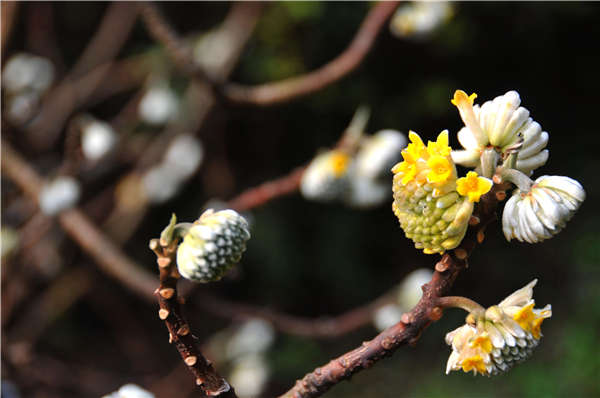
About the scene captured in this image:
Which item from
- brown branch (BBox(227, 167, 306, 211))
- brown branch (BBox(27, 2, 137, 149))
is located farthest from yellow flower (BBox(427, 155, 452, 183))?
brown branch (BBox(27, 2, 137, 149))

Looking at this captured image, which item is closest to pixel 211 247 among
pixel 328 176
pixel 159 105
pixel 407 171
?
pixel 407 171

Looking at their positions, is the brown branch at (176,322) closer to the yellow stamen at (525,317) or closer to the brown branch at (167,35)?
the yellow stamen at (525,317)

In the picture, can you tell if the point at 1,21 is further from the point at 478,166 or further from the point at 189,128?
the point at 478,166

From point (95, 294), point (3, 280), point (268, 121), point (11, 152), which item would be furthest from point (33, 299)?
point (268, 121)

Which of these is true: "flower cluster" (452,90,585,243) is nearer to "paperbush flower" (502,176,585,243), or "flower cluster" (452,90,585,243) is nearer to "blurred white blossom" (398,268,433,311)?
"paperbush flower" (502,176,585,243)

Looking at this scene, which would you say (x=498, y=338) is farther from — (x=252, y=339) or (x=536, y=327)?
(x=252, y=339)

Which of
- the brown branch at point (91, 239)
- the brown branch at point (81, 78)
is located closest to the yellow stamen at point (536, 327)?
the brown branch at point (91, 239)
